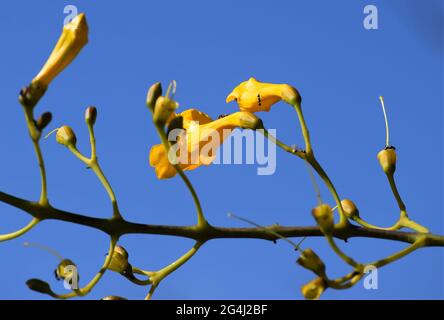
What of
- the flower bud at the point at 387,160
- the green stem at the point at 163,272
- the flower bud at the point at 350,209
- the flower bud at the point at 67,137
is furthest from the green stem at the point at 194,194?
the flower bud at the point at 387,160

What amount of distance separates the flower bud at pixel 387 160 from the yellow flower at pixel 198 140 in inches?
36.6

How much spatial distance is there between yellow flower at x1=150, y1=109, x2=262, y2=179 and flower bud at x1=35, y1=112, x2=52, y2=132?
2.32 feet

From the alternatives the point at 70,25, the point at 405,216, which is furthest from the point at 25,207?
the point at 405,216

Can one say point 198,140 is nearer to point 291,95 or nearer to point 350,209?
point 291,95

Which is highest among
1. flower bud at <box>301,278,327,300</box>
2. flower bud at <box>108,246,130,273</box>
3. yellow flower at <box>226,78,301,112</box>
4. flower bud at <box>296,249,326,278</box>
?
yellow flower at <box>226,78,301,112</box>

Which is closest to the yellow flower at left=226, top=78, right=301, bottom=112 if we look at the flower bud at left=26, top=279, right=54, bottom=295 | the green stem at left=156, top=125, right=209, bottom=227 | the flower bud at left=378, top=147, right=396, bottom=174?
the flower bud at left=378, top=147, right=396, bottom=174

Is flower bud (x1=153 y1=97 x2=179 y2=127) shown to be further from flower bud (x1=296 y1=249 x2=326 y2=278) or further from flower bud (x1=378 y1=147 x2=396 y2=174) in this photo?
flower bud (x1=378 y1=147 x2=396 y2=174)

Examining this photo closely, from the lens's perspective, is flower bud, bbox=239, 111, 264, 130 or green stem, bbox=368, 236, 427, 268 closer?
green stem, bbox=368, 236, 427, 268

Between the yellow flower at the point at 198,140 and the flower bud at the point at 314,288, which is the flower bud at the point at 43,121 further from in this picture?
the flower bud at the point at 314,288

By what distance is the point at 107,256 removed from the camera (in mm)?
3793

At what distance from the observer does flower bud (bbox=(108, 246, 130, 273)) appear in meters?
4.11

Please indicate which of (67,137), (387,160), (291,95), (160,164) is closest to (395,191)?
(387,160)

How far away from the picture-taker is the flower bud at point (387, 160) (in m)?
4.86

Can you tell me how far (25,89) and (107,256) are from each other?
0.83 m
